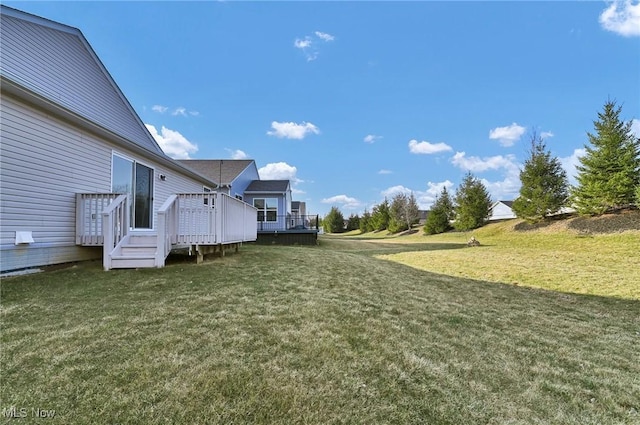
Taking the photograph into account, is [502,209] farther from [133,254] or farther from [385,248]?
[133,254]

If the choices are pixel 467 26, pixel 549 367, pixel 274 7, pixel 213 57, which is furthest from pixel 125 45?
pixel 549 367

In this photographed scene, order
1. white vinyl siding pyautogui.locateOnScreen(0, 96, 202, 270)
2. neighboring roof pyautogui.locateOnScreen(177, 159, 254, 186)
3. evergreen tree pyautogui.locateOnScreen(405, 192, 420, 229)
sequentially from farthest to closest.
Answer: evergreen tree pyautogui.locateOnScreen(405, 192, 420, 229) → neighboring roof pyautogui.locateOnScreen(177, 159, 254, 186) → white vinyl siding pyautogui.locateOnScreen(0, 96, 202, 270)

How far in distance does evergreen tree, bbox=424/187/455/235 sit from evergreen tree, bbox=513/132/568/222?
8.66 metres

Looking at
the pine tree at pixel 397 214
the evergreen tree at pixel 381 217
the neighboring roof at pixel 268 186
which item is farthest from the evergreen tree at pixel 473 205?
the neighboring roof at pixel 268 186

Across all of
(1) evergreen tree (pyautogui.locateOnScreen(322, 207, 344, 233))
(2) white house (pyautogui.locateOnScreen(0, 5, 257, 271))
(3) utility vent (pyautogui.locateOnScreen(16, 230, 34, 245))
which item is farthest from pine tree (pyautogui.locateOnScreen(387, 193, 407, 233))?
(3) utility vent (pyautogui.locateOnScreen(16, 230, 34, 245))

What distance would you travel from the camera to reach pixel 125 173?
772 cm

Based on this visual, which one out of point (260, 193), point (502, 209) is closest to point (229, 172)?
point (260, 193)

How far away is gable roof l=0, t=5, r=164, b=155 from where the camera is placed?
6.10m

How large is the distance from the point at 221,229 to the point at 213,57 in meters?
11.0

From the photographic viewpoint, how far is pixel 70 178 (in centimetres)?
604

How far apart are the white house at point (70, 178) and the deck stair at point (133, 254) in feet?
0.06

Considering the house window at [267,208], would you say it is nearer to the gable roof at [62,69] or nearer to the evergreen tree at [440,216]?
the gable roof at [62,69]

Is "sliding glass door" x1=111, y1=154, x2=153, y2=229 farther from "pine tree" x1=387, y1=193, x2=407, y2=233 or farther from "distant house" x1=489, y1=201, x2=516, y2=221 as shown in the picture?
"distant house" x1=489, y1=201, x2=516, y2=221

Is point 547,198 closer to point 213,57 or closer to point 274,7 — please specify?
point 274,7
